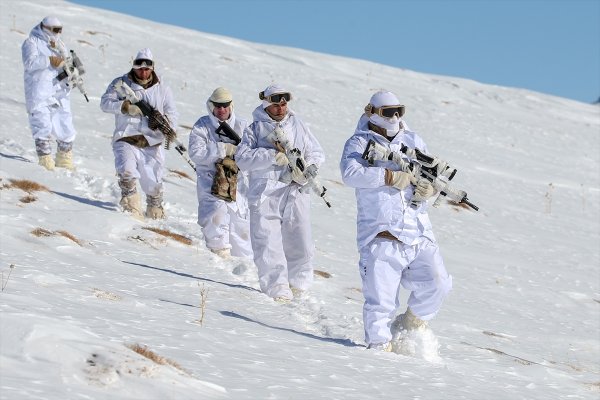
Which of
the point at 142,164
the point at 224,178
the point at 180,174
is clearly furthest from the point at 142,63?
the point at 180,174

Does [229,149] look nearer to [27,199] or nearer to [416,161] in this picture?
[27,199]

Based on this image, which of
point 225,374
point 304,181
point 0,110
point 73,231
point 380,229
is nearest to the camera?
point 225,374

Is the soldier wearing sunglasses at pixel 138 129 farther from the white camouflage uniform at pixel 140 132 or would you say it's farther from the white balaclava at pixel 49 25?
the white balaclava at pixel 49 25

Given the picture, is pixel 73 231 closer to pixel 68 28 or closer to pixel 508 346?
pixel 508 346

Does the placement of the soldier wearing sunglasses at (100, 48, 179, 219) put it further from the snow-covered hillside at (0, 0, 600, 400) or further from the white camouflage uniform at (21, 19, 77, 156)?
the white camouflage uniform at (21, 19, 77, 156)

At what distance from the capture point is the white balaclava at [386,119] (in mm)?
7855

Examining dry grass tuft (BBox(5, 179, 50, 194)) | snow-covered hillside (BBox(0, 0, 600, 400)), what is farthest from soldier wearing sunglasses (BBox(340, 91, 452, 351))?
dry grass tuft (BBox(5, 179, 50, 194))

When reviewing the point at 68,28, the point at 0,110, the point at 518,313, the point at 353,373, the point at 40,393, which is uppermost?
the point at 68,28

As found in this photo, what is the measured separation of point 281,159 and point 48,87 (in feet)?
20.2

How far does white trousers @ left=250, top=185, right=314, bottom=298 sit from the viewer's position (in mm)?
9656

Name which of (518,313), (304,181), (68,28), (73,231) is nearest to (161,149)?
(73,231)

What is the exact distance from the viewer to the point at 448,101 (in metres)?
30.5

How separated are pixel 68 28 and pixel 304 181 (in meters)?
19.6

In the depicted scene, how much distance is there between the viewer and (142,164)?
41.3 ft
